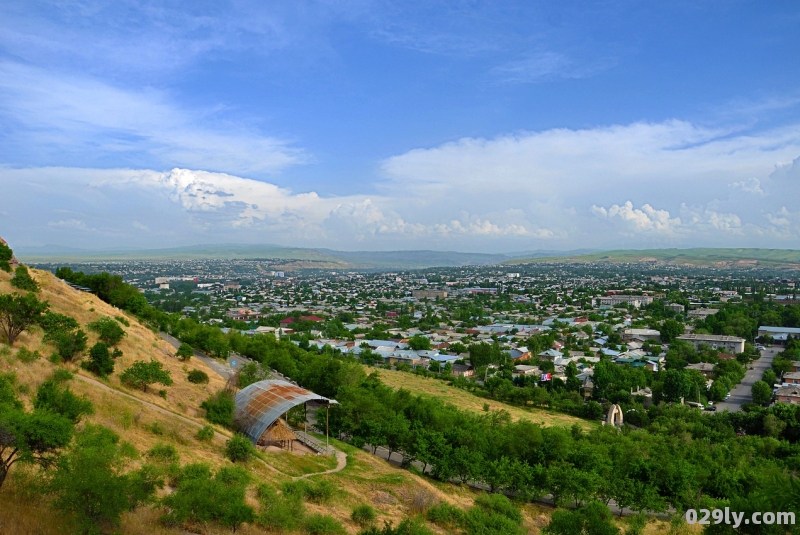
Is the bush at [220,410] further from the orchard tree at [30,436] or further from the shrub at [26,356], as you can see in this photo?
the orchard tree at [30,436]

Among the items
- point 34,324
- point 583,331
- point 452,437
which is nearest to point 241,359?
point 34,324

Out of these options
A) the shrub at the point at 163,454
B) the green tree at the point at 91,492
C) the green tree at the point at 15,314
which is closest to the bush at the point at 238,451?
the shrub at the point at 163,454

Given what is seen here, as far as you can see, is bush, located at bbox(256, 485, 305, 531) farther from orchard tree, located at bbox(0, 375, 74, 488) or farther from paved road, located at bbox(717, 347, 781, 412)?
paved road, located at bbox(717, 347, 781, 412)

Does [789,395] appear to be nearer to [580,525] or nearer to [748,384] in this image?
[748,384]

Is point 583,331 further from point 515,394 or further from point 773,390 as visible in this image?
point 515,394

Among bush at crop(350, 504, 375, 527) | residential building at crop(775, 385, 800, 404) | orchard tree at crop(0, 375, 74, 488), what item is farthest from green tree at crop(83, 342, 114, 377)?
residential building at crop(775, 385, 800, 404)

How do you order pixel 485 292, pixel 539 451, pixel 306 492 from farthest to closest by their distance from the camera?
pixel 485 292 → pixel 539 451 → pixel 306 492

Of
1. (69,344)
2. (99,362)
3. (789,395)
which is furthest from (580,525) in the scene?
(789,395)
